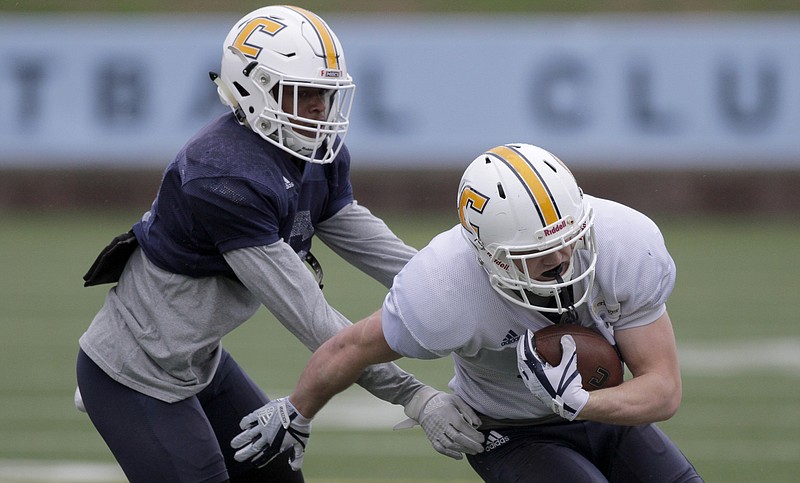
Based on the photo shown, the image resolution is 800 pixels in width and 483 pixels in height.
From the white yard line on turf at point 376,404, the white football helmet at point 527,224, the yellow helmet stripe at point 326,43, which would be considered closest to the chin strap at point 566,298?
the white football helmet at point 527,224

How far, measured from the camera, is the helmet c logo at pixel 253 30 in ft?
13.0

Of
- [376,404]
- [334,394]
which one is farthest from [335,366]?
[376,404]

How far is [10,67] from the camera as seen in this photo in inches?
572

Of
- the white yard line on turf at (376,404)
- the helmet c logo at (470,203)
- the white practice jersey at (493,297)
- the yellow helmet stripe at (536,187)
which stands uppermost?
the yellow helmet stripe at (536,187)

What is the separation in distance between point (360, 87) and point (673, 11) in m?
4.88

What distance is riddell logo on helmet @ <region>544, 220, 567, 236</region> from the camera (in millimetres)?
3438

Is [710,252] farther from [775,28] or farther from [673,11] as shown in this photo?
[673,11]

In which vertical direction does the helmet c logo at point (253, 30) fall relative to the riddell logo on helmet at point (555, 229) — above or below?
above

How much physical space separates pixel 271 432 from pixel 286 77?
1.04 m

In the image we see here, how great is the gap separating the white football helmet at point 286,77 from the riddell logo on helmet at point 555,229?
0.81 meters

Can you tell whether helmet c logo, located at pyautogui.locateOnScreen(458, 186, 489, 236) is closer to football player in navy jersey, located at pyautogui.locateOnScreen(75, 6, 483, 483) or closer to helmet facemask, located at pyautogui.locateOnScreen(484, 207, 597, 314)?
helmet facemask, located at pyautogui.locateOnScreen(484, 207, 597, 314)

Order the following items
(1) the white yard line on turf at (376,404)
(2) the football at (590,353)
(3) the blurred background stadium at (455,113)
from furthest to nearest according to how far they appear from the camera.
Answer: (3) the blurred background stadium at (455,113) < (1) the white yard line on turf at (376,404) < (2) the football at (590,353)

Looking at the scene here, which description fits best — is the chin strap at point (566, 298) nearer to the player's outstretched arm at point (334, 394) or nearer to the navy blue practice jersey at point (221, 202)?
the player's outstretched arm at point (334, 394)

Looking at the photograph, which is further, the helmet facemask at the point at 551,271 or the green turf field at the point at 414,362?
the green turf field at the point at 414,362
